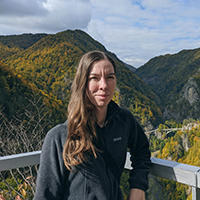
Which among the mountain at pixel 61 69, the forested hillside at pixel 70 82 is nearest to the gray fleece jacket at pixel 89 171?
the forested hillside at pixel 70 82

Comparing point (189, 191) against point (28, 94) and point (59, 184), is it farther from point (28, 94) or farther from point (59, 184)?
point (28, 94)

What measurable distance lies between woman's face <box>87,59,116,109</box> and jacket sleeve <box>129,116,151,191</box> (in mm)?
260

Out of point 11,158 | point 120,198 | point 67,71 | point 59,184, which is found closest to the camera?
point 59,184

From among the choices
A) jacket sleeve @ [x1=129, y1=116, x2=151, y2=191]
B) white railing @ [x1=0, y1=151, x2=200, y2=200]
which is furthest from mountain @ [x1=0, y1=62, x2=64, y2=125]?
jacket sleeve @ [x1=129, y1=116, x2=151, y2=191]

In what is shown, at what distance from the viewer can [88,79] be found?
1.11 metres

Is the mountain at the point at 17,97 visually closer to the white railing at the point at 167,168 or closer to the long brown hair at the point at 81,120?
the white railing at the point at 167,168

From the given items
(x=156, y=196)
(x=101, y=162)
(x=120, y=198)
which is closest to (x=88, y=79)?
(x=101, y=162)

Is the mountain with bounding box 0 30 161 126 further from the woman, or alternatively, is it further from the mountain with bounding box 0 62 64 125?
the woman

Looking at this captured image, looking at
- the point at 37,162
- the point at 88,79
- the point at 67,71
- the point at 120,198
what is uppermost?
the point at 67,71

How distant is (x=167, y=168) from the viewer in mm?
1199

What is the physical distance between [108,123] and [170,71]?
2511cm

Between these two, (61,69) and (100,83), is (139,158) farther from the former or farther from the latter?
(61,69)

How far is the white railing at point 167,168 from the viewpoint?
43.7 inches

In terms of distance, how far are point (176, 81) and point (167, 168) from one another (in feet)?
70.9
